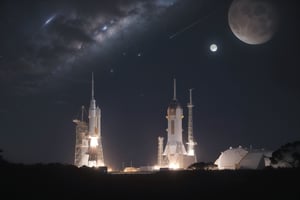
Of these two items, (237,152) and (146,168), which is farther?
(146,168)

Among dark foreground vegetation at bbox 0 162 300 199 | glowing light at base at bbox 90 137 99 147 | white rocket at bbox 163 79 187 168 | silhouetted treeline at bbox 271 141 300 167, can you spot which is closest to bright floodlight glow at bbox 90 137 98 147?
glowing light at base at bbox 90 137 99 147

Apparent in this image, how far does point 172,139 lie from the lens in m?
122

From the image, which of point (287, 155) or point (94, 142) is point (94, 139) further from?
point (287, 155)

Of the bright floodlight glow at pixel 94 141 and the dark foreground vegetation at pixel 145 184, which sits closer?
the dark foreground vegetation at pixel 145 184

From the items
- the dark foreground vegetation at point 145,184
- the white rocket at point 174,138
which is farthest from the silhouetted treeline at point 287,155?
the white rocket at point 174,138

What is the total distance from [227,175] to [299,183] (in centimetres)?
739

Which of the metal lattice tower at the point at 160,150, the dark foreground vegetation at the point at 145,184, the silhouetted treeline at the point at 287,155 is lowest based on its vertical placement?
the dark foreground vegetation at the point at 145,184

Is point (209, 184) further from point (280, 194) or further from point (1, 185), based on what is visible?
point (1, 185)

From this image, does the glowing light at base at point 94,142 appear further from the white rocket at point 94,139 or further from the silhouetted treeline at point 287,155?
the silhouetted treeline at point 287,155

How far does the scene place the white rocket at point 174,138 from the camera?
119 m

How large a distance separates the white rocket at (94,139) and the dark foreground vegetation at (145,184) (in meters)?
64.0

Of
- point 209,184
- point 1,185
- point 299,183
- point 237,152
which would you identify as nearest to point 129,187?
point 209,184

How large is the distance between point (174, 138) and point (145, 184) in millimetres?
70548

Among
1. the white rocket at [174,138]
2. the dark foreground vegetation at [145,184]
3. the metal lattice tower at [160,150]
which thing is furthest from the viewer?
the metal lattice tower at [160,150]
